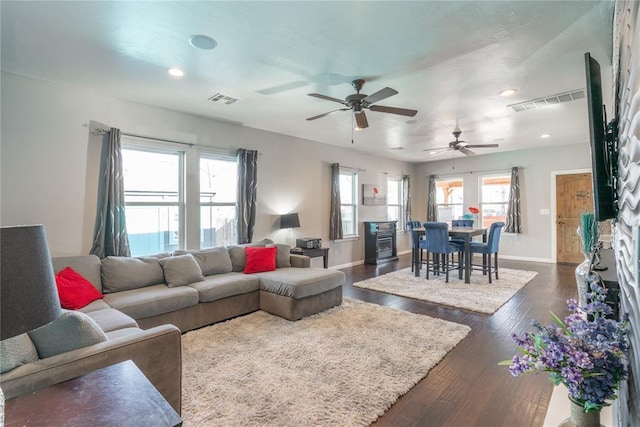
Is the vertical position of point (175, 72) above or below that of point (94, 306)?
above

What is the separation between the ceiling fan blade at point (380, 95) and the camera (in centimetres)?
278

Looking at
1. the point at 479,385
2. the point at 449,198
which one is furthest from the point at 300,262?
the point at 449,198

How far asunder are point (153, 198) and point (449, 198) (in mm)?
7762

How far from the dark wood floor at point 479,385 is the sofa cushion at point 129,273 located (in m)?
2.83

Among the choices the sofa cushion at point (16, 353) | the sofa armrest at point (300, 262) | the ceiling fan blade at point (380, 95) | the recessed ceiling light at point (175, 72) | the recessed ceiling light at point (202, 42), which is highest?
the recessed ceiling light at point (175, 72)

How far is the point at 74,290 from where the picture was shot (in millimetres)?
2742

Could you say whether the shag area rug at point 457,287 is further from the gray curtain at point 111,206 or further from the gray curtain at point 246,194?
the gray curtain at point 111,206

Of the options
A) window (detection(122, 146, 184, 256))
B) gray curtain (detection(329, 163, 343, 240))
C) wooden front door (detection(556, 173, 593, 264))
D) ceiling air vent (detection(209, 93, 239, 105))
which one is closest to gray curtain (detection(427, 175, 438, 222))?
wooden front door (detection(556, 173, 593, 264))

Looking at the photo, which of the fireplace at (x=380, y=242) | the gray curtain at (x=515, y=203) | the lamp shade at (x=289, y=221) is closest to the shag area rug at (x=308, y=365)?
the lamp shade at (x=289, y=221)

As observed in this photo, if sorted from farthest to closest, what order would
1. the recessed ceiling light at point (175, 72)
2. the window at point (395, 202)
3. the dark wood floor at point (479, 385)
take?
the window at point (395, 202) → the recessed ceiling light at point (175, 72) → the dark wood floor at point (479, 385)

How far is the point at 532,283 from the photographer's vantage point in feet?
17.2

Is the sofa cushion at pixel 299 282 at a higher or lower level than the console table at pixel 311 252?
lower

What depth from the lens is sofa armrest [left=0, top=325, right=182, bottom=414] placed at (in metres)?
1.36

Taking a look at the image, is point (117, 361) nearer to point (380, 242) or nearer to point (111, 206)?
point (111, 206)
